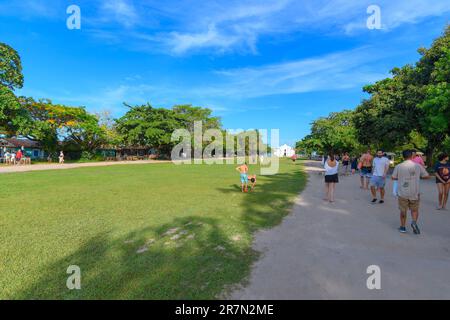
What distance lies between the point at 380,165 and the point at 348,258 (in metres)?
5.21

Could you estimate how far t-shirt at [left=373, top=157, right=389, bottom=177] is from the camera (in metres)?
7.63

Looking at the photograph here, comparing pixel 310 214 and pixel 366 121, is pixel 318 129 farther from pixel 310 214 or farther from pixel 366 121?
pixel 310 214

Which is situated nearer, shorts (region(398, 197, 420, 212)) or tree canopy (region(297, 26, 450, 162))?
shorts (region(398, 197, 420, 212))

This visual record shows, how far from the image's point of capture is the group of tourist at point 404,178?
5027 mm

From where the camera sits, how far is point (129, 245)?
4.34 meters

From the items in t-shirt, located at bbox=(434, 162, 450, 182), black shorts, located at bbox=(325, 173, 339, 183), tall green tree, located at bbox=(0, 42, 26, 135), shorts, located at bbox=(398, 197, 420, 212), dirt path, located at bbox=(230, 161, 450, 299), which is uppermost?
tall green tree, located at bbox=(0, 42, 26, 135)

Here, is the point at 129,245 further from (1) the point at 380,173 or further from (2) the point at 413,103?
(2) the point at 413,103

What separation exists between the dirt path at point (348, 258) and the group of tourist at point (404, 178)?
2.00 ft

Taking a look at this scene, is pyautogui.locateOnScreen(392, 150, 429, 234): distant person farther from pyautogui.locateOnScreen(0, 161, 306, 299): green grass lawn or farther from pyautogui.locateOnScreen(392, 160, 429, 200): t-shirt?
pyautogui.locateOnScreen(0, 161, 306, 299): green grass lawn

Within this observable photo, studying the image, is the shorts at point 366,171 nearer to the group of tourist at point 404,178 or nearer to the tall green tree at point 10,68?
the group of tourist at point 404,178

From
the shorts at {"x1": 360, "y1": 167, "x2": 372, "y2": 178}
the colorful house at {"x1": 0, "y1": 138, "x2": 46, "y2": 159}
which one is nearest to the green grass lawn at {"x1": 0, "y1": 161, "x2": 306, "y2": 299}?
the shorts at {"x1": 360, "y1": 167, "x2": 372, "y2": 178}

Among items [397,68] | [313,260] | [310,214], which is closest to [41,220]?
[313,260]
